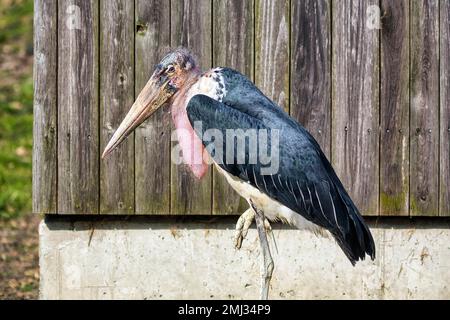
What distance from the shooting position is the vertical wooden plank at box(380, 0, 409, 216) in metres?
6.41

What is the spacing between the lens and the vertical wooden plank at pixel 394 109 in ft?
21.0

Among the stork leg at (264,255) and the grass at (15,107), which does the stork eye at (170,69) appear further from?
the grass at (15,107)

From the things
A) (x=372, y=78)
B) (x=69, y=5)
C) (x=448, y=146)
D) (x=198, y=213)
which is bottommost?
(x=198, y=213)

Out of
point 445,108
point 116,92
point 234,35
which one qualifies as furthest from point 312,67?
point 116,92

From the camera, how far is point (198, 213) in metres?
6.52

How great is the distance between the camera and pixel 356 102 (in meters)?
6.43

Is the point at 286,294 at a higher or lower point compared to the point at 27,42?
lower

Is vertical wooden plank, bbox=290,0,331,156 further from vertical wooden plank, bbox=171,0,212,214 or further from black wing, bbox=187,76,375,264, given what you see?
black wing, bbox=187,76,375,264

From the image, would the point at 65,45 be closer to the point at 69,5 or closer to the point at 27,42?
the point at 69,5

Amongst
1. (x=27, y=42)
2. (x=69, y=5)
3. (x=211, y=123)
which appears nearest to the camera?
(x=211, y=123)

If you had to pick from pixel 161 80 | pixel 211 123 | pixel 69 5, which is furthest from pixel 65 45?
pixel 211 123

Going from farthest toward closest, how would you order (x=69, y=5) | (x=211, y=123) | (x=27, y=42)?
(x=27, y=42), (x=69, y=5), (x=211, y=123)

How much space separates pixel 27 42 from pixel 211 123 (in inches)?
325

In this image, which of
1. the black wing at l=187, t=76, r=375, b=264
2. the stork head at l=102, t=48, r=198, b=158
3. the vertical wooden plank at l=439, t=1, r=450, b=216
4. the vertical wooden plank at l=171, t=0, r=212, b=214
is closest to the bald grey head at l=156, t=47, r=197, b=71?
the stork head at l=102, t=48, r=198, b=158
